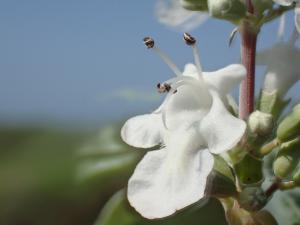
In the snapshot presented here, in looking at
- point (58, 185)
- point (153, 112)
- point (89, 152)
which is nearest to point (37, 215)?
point (58, 185)

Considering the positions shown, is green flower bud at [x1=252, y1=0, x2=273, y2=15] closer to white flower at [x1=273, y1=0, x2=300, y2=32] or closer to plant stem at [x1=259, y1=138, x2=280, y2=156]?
white flower at [x1=273, y1=0, x2=300, y2=32]

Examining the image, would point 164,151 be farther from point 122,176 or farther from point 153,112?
point 122,176

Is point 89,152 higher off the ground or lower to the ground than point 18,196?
higher

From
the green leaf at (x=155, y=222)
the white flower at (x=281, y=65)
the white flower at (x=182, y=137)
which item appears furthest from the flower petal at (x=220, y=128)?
the green leaf at (x=155, y=222)

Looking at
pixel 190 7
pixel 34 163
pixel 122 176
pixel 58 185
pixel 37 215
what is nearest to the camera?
pixel 190 7

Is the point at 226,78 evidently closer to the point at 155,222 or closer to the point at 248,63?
the point at 248,63

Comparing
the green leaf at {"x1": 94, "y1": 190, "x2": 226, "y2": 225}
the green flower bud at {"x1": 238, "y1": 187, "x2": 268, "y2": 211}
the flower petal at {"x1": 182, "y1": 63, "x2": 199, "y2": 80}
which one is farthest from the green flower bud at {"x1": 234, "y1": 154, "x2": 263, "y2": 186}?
the green leaf at {"x1": 94, "y1": 190, "x2": 226, "y2": 225}

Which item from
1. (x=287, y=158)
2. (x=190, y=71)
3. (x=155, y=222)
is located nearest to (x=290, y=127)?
(x=287, y=158)
